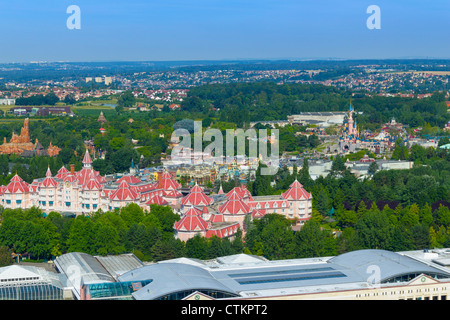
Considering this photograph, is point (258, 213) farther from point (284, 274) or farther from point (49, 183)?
point (284, 274)

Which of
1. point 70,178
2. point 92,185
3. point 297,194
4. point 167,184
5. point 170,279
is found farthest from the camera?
point 70,178

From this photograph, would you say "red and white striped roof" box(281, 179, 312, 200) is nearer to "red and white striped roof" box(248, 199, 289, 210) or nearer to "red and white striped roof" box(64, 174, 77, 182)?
"red and white striped roof" box(248, 199, 289, 210)

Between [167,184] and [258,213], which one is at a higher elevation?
[167,184]

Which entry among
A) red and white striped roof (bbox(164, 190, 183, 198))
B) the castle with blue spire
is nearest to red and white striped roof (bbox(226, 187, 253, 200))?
red and white striped roof (bbox(164, 190, 183, 198))

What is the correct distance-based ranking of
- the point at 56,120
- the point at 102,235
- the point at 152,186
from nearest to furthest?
1. the point at 102,235
2. the point at 152,186
3. the point at 56,120

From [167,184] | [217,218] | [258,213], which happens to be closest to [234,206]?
[217,218]

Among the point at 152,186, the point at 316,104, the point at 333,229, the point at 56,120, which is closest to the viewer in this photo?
the point at 333,229

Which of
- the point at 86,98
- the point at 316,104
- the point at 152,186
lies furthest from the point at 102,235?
the point at 86,98

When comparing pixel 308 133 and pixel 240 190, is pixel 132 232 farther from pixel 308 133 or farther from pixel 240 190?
pixel 308 133
